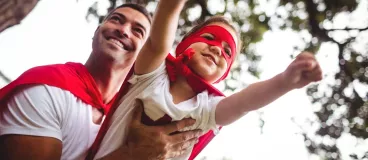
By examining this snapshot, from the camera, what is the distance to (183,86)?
3.18 feet

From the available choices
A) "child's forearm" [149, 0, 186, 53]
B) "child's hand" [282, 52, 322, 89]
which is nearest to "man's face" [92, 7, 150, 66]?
"child's forearm" [149, 0, 186, 53]

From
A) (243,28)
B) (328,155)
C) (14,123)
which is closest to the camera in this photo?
(14,123)

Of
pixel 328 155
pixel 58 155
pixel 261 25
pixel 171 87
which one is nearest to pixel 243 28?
pixel 261 25

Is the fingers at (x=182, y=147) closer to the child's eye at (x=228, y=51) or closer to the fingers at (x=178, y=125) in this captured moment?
the fingers at (x=178, y=125)

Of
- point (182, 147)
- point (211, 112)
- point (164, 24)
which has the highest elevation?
point (164, 24)

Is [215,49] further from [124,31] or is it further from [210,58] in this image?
[124,31]

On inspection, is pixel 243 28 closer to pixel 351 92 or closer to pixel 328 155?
pixel 351 92

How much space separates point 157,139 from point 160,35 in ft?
0.92

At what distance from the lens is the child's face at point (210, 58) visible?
964mm

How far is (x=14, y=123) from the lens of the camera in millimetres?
950

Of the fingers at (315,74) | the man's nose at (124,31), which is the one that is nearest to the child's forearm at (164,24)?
the fingers at (315,74)

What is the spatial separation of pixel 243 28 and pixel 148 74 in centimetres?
126

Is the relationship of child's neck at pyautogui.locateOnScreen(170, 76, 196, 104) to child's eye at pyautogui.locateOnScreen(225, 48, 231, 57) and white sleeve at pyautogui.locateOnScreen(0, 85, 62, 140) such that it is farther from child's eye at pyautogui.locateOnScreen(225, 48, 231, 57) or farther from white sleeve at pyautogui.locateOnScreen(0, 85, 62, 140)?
white sleeve at pyautogui.locateOnScreen(0, 85, 62, 140)

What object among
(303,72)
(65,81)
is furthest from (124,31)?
(303,72)
